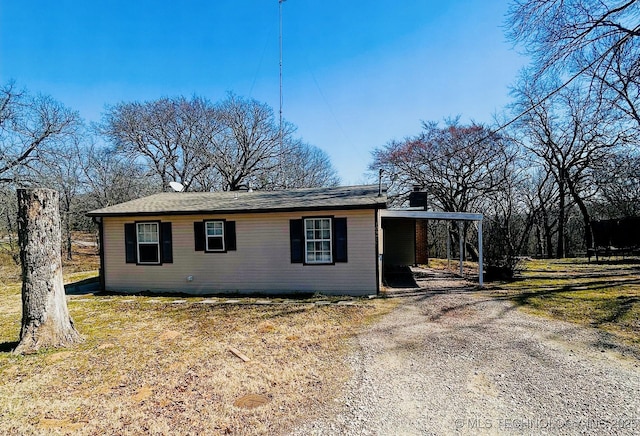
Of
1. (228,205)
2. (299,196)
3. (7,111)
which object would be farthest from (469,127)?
(7,111)

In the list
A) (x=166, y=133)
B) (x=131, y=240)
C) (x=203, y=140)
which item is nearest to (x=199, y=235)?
(x=131, y=240)

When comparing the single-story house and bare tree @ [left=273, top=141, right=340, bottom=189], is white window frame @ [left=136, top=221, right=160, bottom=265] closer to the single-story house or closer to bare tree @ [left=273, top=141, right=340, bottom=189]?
the single-story house

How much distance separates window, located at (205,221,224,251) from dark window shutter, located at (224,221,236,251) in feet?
0.47

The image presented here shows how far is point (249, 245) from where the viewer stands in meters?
9.30

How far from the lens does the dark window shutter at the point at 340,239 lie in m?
8.70

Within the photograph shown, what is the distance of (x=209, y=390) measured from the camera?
12.1ft

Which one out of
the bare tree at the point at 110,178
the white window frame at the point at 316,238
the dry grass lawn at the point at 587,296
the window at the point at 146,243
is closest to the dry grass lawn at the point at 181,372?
the white window frame at the point at 316,238

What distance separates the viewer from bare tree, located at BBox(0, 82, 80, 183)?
12.1m

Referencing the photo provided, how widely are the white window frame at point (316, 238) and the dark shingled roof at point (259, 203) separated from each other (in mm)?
442

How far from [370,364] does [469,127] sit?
16938 mm

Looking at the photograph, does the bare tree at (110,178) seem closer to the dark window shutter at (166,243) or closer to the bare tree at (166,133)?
the bare tree at (166,133)

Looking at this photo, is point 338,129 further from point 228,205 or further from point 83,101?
point 83,101

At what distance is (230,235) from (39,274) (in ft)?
15.7

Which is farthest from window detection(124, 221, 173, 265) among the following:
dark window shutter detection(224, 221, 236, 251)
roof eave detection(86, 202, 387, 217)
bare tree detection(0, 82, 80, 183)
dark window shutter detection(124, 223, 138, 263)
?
bare tree detection(0, 82, 80, 183)
